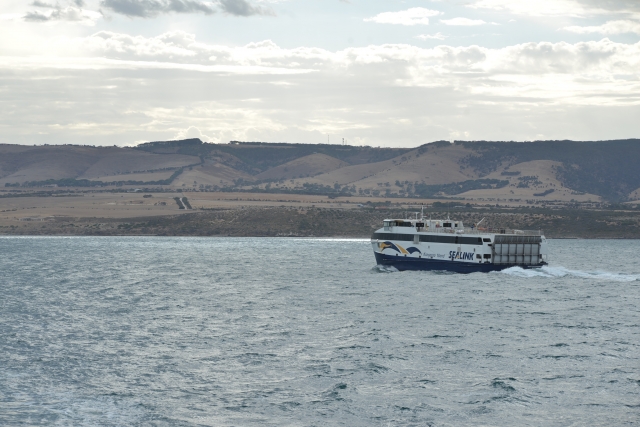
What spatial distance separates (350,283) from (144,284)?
2489 cm

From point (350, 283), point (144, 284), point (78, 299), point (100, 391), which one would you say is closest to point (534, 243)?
point (350, 283)

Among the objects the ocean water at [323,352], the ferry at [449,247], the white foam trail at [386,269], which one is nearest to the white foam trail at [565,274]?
the ferry at [449,247]

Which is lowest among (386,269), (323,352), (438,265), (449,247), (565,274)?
(323,352)

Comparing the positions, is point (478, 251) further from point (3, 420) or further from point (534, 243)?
point (3, 420)

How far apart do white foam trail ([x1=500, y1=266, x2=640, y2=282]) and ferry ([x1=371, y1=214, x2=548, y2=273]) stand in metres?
1.14

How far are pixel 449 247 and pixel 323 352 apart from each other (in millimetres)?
55048

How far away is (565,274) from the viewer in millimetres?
111312

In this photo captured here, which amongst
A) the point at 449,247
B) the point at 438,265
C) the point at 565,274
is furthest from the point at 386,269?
the point at 565,274

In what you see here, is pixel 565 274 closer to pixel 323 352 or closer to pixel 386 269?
pixel 386 269

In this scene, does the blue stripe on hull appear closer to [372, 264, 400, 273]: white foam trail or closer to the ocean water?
→ [372, 264, 400, 273]: white foam trail

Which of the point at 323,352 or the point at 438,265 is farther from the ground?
the point at 438,265

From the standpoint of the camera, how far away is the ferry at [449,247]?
354 feet

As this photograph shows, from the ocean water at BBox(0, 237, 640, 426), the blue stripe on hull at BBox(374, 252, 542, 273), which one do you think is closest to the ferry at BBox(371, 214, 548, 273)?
the blue stripe on hull at BBox(374, 252, 542, 273)

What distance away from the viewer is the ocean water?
139 ft
